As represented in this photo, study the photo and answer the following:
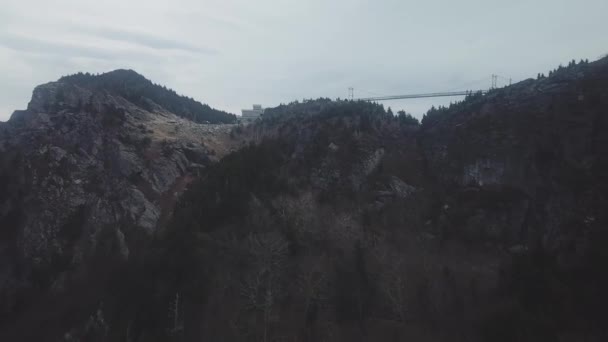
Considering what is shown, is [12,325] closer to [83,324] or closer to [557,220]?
[83,324]

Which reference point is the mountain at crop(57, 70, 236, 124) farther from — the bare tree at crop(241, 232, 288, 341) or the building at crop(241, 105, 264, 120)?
the bare tree at crop(241, 232, 288, 341)

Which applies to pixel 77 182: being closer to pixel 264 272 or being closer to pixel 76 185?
pixel 76 185

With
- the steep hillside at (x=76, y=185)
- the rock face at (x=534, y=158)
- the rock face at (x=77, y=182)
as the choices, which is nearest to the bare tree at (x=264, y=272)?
the steep hillside at (x=76, y=185)

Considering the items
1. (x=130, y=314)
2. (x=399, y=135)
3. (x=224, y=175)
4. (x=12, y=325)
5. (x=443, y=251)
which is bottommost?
(x=12, y=325)

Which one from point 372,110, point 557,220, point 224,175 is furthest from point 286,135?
point 557,220

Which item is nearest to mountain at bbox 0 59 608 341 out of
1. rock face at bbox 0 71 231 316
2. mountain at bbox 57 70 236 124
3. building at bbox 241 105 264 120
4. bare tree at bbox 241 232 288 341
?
bare tree at bbox 241 232 288 341

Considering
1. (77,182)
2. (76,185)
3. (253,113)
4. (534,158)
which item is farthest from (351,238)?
(253,113)
